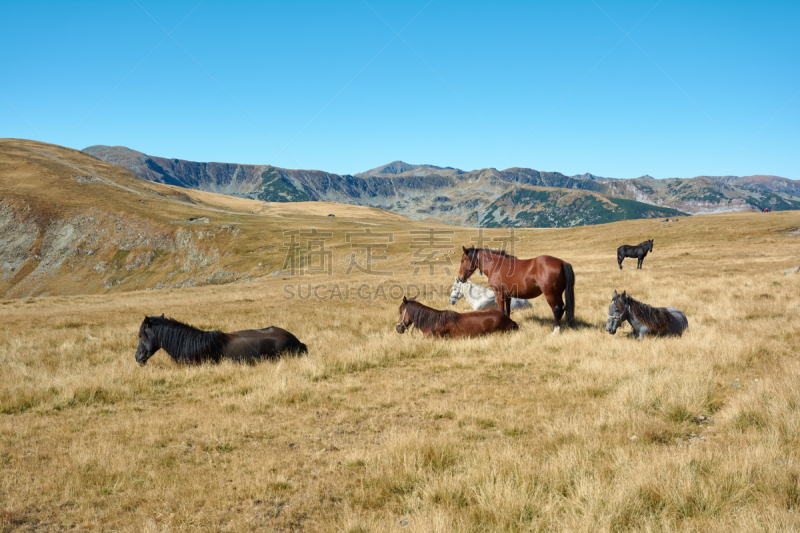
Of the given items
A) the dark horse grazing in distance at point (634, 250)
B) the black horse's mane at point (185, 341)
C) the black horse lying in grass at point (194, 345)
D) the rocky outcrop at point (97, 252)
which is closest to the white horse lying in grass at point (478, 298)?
the black horse lying in grass at point (194, 345)

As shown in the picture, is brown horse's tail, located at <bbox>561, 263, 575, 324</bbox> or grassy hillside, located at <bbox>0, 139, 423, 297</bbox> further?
grassy hillside, located at <bbox>0, 139, 423, 297</bbox>

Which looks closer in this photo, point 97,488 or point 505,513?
point 505,513

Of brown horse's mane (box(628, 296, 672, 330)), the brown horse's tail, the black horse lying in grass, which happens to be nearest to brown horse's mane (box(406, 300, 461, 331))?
the brown horse's tail

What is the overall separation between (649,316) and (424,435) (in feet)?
26.8

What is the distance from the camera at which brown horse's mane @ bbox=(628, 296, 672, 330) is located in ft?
34.6

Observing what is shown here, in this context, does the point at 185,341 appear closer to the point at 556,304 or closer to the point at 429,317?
the point at 429,317

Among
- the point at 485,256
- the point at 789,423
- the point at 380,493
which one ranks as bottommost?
the point at 380,493

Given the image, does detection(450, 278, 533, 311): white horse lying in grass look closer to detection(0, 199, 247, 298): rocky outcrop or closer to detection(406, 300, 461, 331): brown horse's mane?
detection(406, 300, 461, 331): brown horse's mane

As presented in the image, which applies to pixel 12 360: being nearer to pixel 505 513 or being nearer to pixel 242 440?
pixel 242 440

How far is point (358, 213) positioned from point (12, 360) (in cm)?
16390

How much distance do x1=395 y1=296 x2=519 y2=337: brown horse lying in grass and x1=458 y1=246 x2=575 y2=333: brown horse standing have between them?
135 centimetres

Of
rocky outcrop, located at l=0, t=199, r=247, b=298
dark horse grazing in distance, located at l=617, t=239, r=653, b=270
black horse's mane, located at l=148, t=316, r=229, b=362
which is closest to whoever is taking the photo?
black horse's mane, located at l=148, t=316, r=229, b=362

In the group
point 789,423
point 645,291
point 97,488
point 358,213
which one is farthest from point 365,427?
point 358,213

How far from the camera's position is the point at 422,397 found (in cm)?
762
